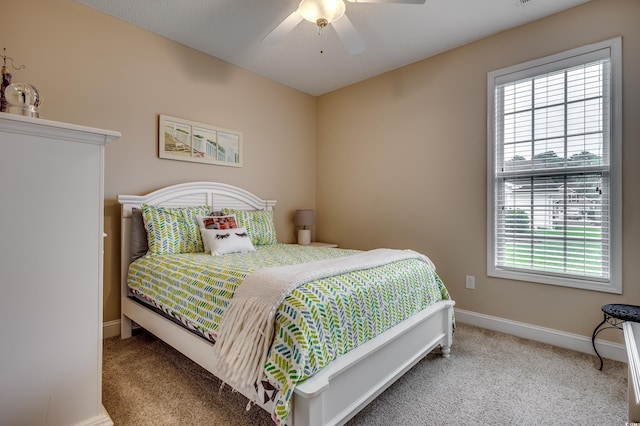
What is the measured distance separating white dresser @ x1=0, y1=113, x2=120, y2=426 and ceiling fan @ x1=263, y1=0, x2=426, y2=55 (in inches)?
55.8

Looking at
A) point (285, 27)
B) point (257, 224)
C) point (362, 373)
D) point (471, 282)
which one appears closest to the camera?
point (362, 373)

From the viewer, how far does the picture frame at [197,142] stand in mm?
2996

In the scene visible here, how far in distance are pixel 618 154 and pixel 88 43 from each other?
425cm

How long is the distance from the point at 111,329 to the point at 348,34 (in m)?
3.09

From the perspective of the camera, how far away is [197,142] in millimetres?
3221

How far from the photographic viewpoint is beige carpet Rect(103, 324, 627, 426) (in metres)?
1.62

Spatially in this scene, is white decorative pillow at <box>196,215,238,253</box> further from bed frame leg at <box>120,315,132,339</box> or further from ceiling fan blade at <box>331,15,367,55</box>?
ceiling fan blade at <box>331,15,367,55</box>

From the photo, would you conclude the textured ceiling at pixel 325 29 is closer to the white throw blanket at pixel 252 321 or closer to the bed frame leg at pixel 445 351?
the white throw blanket at pixel 252 321

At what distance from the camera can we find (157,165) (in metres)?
2.97

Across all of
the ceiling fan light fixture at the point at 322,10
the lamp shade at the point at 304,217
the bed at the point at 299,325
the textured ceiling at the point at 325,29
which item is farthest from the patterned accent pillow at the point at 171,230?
the ceiling fan light fixture at the point at 322,10

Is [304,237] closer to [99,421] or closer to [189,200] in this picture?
[189,200]

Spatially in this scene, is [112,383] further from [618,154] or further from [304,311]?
[618,154]

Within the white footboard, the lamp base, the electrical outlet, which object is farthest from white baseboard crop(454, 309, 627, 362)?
the lamp base

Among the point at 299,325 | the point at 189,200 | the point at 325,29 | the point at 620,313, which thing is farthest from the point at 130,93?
the point at 620,313
